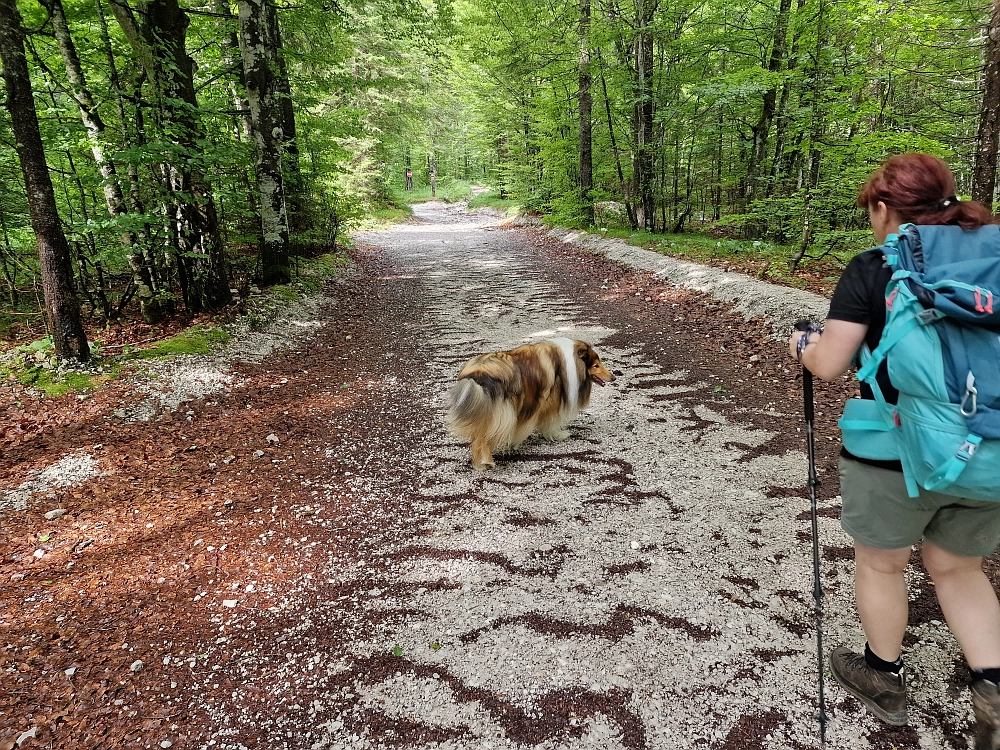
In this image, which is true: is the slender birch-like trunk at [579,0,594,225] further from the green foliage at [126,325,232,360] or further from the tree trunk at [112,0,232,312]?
the green foliage at [126,325,232,360]

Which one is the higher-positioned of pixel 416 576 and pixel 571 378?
pixel 571 378

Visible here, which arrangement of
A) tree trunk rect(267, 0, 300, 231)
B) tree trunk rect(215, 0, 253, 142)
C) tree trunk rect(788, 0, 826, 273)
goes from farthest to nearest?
tree trunk rect(267, 0, 300, 231) < tree trunk rect(215, 0, 253, 142) < tree trunk rect(788, 0, 826, 273)

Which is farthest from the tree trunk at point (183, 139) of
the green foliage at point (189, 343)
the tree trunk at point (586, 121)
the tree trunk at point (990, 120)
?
the tree trunk at point (586, 121)

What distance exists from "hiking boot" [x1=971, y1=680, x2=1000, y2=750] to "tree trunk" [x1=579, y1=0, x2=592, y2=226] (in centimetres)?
1567

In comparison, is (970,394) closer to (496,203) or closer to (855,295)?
(855,295)

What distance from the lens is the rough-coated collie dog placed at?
4000 mm

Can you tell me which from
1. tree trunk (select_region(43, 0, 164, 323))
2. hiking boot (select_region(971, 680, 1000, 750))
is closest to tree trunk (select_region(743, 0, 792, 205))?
tree trunk (select_region(43, 0, 164, 323))

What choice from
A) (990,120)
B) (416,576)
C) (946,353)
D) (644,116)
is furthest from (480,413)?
(644,116)

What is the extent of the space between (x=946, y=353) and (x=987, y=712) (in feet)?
4.36

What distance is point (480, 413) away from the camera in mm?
3982

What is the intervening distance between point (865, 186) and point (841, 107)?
7614 mm

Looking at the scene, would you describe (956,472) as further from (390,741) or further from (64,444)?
(64,444)

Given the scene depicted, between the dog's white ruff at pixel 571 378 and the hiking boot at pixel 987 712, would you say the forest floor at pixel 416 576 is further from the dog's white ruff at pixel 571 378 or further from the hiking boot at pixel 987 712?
the dog's white ruff at pixel 571 378

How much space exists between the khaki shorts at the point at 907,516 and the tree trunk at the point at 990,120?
6287mm
